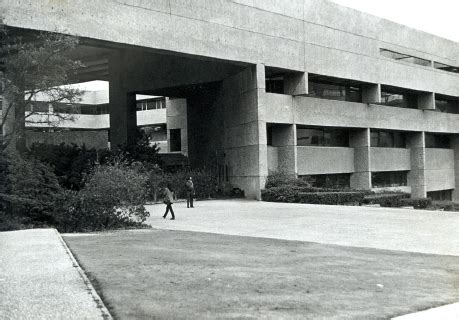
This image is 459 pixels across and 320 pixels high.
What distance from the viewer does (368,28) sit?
4022cm

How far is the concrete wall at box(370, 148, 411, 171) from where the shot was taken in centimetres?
4284

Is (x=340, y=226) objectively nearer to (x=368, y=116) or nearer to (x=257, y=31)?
(x=257, y=31)

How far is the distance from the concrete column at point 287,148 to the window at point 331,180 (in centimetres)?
310

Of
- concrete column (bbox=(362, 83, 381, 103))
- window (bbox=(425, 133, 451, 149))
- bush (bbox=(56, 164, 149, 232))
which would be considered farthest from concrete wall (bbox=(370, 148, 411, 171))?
bush (bbox=(56, 164, 149, 232))

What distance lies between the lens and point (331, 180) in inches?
1580

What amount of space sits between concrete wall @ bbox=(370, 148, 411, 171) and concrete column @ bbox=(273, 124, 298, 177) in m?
10.5

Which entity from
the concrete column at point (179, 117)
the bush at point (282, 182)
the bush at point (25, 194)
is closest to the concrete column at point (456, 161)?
the concrete column at point (179, 117)

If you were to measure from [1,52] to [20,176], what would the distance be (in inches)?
247

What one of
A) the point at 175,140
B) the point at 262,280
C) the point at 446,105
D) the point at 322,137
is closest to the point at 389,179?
the point at 322,137

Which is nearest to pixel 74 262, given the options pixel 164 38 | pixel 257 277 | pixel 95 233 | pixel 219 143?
pixel 257 277

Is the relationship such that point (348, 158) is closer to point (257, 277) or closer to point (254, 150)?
point (254, 150)

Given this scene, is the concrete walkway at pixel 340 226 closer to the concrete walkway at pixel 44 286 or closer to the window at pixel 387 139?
the concrete walkway at pixel 44 286

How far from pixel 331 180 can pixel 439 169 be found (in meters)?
15.8

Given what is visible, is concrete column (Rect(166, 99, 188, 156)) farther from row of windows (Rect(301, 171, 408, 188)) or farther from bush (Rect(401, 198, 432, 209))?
bush (Rect(401, 198, 432, 209))
